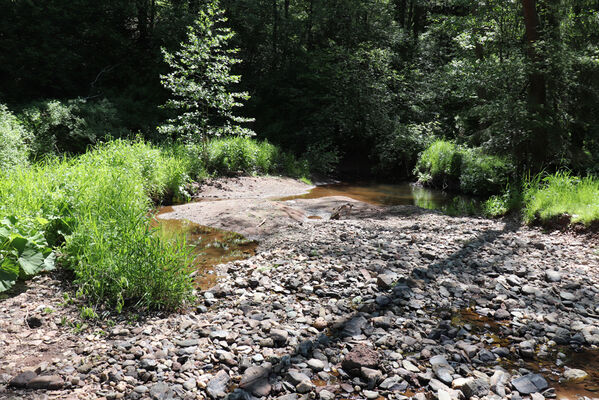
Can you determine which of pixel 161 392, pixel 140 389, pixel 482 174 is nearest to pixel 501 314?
pixel 161 392

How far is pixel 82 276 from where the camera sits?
3514 millimetres

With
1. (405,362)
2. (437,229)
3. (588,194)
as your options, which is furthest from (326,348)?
(588,194)

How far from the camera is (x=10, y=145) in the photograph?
8.33m

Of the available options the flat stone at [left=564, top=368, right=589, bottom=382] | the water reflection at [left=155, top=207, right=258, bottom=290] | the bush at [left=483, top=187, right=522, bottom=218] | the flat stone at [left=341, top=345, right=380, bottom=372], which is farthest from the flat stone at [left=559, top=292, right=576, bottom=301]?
the bush at [left=483, top=187, right=522, bottom=218]

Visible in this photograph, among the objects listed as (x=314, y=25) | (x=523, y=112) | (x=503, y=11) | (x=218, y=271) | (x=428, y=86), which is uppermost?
(x=314, y=25)

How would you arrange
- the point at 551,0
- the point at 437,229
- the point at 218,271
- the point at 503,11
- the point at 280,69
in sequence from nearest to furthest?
the point at 218,271 < the point at 437,229 < the point at 551,0 < the point at 503,11 < the point at 280,69

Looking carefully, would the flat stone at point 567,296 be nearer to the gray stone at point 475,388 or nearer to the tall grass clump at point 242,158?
the gray stone at point 475,388

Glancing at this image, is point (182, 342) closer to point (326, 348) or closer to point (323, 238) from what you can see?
point (326, 348)

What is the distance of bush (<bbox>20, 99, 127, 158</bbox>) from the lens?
11.1 meters

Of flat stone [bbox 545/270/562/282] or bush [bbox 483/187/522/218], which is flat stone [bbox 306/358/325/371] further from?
bush [bbox 483/187/522/218]

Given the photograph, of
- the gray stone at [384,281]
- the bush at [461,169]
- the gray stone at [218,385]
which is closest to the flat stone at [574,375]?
the gray stone at [384,281]

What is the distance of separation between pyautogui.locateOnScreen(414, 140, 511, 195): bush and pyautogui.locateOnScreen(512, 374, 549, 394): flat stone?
22.9 feet

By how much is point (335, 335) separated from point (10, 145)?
8.72 metres

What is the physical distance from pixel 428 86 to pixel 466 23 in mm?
5354
